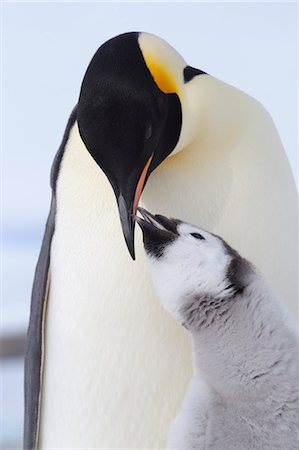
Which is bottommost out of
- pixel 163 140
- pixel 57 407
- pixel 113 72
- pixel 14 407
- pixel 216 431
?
pixel 14 407

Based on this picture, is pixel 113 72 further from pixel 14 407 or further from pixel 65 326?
pixel 14 407

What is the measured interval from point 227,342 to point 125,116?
0.32 metres

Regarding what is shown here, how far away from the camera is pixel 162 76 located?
1.20 m

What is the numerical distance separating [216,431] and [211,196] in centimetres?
38

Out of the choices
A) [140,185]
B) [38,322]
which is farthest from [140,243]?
[38,322]

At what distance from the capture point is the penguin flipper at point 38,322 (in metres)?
1.44

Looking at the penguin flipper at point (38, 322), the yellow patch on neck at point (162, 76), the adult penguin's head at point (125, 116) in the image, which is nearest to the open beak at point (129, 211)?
the adult penguin's head at point (125, 116)

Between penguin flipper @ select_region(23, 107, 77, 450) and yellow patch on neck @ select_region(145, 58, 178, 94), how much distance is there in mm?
246

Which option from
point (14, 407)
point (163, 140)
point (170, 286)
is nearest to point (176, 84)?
point (163, 140)

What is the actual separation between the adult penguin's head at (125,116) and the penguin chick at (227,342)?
2.0 inches

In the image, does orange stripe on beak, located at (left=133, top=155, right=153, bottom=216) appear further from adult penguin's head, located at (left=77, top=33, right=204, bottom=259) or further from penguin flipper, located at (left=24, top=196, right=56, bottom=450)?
penguin flipper, located at (left=24, top=196, right=56, bottom=450)

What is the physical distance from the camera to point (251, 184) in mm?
1330

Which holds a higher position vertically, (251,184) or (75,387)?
(251,184)

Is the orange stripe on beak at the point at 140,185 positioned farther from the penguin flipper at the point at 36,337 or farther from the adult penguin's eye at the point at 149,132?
the penguin flipper at the point at 36,337
